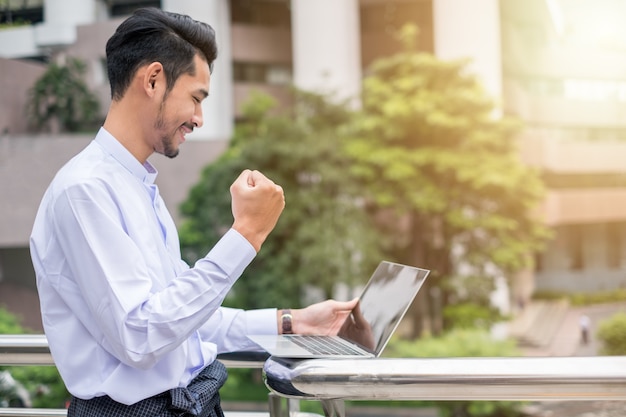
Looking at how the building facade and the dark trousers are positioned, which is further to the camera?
the building facade

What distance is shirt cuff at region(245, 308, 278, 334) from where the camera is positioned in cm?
87

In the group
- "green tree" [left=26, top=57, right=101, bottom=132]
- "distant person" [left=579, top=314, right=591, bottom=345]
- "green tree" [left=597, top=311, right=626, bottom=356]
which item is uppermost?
"green tree" [left=26, top=57, right=101, bottom=132]

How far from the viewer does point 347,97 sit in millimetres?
10344

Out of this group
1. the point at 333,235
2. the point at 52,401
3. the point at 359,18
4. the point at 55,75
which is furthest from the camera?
the point at 359,18

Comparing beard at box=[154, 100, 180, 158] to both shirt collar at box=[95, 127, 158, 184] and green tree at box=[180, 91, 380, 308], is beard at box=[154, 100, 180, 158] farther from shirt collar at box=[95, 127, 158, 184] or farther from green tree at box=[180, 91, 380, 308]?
green tree at box=[180, 91, 380, 308]

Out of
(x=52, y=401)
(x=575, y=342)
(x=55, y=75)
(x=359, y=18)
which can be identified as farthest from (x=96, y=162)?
(x=575, y=342)

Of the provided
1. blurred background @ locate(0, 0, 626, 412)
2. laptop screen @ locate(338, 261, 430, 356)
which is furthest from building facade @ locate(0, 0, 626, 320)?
laptop screen @ locate(338, 261, 430, 356)

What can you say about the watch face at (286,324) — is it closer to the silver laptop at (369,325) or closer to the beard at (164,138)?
the silver laptop at (369,325)

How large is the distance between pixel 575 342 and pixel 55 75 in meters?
9.10

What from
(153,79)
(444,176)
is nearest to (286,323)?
(153,79)

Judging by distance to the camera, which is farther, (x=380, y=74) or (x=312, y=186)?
(x=380, y=74)

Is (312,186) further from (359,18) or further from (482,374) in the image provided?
(482,374)

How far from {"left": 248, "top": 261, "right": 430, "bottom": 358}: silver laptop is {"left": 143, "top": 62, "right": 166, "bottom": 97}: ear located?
0.88ft

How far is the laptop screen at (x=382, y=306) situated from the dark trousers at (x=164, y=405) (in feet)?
0.56
